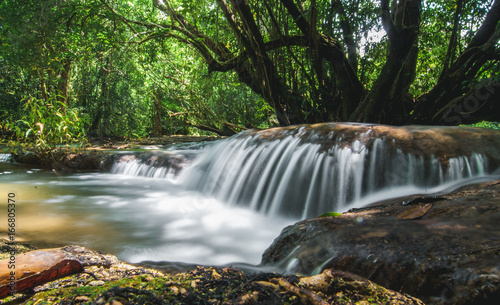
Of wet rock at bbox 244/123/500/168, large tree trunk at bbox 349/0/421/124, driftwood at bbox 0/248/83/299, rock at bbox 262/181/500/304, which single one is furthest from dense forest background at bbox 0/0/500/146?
driftwood at bbox 0/248/83/299

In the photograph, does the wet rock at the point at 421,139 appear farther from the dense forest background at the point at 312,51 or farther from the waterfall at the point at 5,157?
the waterfall at the point at 5,157

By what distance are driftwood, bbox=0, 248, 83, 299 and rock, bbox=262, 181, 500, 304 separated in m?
0.98

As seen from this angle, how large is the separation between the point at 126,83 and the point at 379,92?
12.0 meters

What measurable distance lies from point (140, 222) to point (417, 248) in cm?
265

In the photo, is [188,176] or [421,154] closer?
[421,154]

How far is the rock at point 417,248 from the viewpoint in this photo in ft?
3.16

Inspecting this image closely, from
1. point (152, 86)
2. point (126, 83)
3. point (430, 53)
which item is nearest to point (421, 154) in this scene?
point (430, 53)

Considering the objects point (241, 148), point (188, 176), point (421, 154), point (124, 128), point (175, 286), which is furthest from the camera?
point (124, 128)

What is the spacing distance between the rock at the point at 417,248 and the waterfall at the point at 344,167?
41.3 inches

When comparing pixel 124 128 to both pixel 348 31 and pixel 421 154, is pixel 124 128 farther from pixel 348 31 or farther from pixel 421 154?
pixel 421 154

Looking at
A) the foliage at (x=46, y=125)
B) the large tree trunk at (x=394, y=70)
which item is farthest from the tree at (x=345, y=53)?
the foliage at (x=46, y=125)

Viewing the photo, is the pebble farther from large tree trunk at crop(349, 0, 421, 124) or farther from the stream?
large tree trunk at crop(349, 0, 421, 124)

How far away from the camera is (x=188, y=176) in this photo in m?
5.26

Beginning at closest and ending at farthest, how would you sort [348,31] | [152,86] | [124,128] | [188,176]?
1. [188,176]
2. [348,31]
3. [152,86]
4. [124,128]
